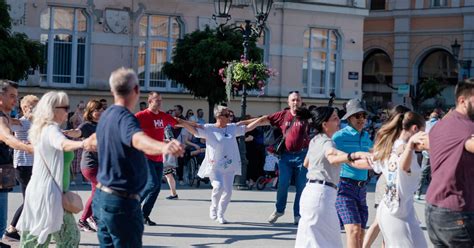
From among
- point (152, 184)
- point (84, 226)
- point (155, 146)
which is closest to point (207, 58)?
point (152, 184)

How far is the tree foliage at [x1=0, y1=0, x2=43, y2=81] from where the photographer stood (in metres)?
22.5

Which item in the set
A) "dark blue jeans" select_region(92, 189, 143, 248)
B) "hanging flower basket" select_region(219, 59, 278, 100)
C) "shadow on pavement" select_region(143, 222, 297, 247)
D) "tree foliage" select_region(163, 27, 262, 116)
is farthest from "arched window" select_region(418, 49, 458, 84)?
"dark blue jeans" select_region(92, 189, 143, 248)

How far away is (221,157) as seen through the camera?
14.2 metres

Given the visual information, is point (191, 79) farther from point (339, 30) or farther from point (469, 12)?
point (469, 12)

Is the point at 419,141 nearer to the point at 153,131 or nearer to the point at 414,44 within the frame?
the point at 153,131

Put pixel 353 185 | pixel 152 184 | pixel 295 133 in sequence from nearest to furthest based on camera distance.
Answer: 1. pixel 353 185
2. pixel 152 184
3. pixel 295 133

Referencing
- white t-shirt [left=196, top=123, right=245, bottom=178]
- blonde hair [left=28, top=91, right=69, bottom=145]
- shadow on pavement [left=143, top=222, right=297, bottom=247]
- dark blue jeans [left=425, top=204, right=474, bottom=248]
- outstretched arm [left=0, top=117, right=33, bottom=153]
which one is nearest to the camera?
dark blue jeans [left=425, top=204, right=474, bottom=248]

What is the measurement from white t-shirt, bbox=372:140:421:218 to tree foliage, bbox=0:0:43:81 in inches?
611

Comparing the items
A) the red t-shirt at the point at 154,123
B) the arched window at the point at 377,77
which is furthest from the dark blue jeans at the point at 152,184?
the arched window at the point at 377,77

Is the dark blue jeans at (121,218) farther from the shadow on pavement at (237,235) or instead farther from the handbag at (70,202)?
the shadow on pavement at (237,235)

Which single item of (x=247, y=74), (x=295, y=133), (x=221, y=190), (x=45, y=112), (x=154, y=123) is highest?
(x=247, y=74)

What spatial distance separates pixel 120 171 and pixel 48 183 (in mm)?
1488

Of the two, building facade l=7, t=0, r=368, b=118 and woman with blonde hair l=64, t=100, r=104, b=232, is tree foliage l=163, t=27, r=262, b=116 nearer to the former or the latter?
building facade l=7, t=0, r=368, b=118

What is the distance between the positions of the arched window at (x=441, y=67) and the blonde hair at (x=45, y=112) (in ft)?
130
